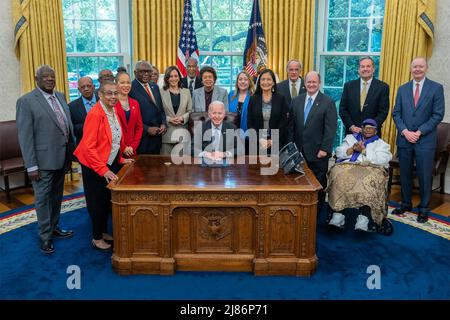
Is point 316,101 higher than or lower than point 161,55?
lower

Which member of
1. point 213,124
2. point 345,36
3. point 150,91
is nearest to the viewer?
point 213,124

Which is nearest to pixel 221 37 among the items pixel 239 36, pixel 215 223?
pixel 239 36

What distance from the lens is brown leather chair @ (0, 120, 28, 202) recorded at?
5.45 meters

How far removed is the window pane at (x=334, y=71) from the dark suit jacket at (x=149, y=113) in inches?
127

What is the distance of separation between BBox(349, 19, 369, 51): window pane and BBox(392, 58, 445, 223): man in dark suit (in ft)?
6.52

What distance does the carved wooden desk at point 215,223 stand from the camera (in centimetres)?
341

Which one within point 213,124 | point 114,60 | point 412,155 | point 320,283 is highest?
point 114,60

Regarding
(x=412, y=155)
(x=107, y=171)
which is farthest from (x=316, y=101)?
(x=107, y=171)

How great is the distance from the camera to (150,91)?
479 cm

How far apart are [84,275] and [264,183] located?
1608mm

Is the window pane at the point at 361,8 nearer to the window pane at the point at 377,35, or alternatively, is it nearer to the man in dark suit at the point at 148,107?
the window pane at the point at 377,35

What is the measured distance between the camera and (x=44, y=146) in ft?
12.5

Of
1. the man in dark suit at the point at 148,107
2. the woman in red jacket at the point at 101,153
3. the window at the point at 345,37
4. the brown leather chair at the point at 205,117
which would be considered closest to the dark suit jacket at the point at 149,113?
the man in dark suit at the point at 148,107

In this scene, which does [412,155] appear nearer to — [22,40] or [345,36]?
[345,36]
